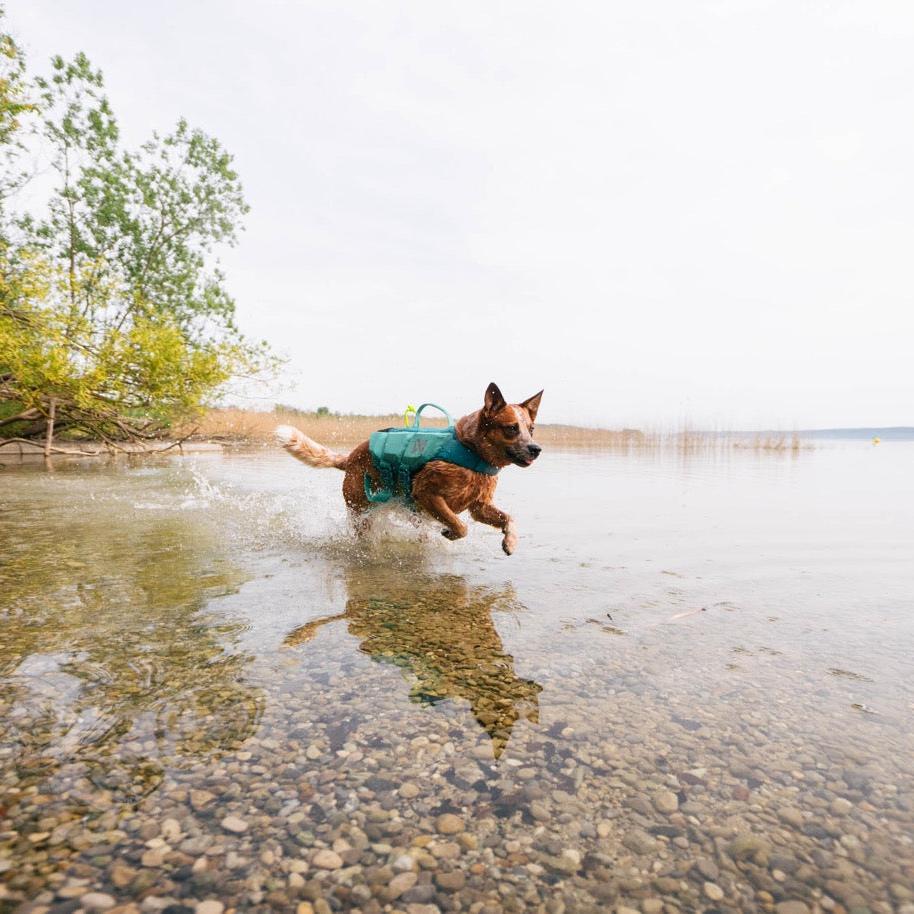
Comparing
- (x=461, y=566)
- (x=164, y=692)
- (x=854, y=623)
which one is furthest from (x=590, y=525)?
(x=164, y=692)

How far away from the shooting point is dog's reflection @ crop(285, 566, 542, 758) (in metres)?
2.61

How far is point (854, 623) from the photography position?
3.84m

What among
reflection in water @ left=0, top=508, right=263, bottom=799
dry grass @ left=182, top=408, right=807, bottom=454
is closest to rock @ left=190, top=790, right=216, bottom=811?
reflection in water @ left=0, top=508, right=263, bottom=799

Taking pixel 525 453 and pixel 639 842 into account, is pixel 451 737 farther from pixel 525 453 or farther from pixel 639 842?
pixel 525 453

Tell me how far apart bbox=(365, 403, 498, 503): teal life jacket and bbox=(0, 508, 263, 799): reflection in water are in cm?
188

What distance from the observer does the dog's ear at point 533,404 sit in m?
5.41

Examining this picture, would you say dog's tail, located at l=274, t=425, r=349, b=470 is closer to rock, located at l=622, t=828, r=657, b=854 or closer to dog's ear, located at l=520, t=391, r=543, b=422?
dog's ear, located at l=520, t=391, r=543, b=422

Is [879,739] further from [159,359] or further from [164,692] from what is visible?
[159,359]

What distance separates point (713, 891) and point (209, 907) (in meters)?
1.36

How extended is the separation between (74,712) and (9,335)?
11.1 m

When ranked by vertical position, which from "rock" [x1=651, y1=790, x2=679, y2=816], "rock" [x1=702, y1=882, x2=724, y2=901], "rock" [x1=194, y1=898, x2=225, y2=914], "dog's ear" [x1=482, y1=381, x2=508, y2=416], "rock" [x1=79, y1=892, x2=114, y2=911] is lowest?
"rock" [x1=702, y1=882, x2=724, y2=901]

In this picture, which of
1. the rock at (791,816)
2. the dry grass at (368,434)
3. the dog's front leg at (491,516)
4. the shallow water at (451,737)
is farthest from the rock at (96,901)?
the dry grass at (368,434)

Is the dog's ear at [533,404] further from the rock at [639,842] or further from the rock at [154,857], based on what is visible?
the rock at [154,857]

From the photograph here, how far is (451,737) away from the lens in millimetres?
2270
